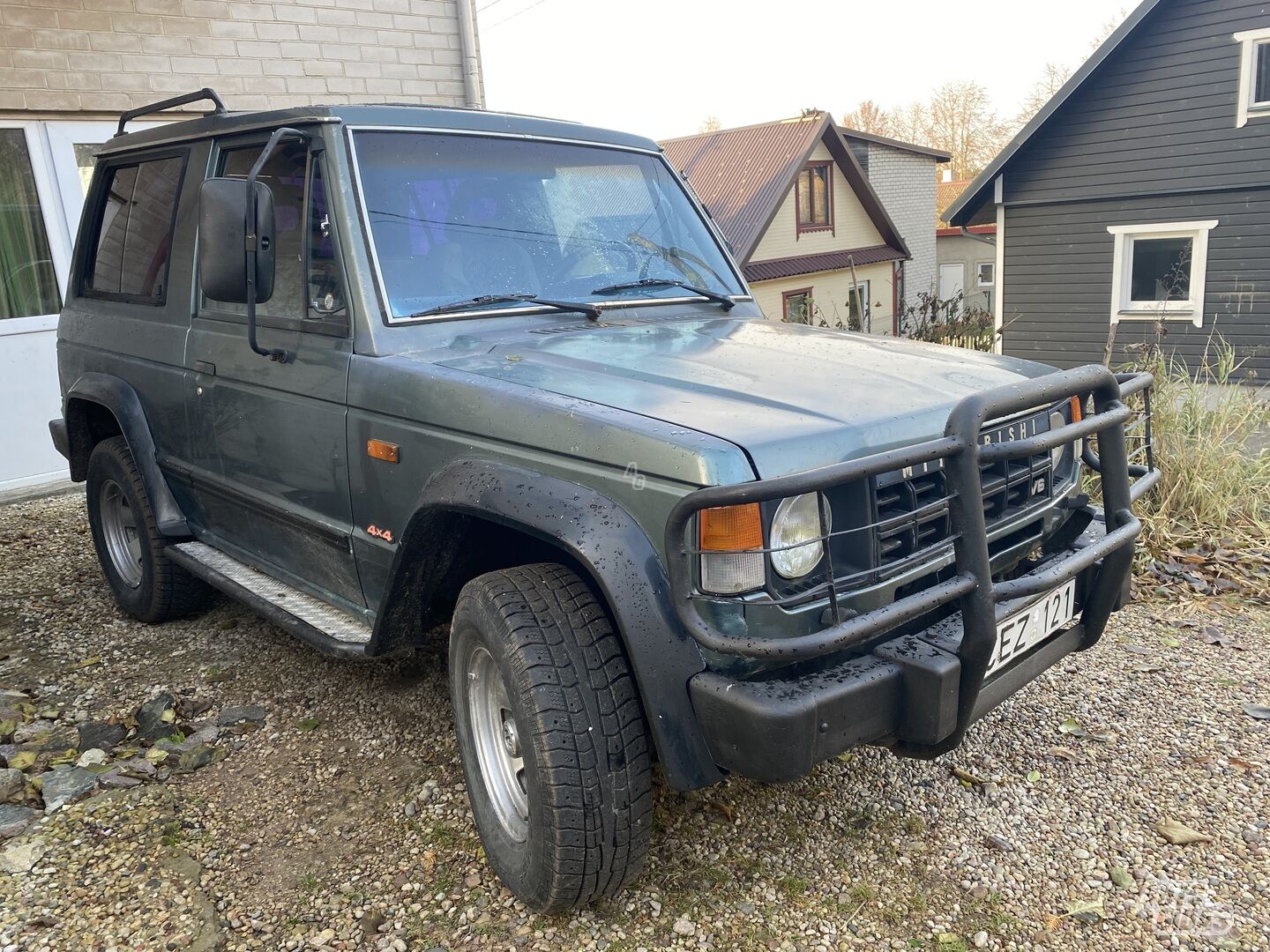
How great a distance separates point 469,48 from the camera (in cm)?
871

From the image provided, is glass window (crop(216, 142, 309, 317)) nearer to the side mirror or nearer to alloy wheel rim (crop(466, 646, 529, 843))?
the side mirror

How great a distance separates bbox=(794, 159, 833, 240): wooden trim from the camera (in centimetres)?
2531

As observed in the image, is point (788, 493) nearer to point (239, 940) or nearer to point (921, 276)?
point (239, 940)

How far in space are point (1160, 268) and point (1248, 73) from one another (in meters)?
3.11

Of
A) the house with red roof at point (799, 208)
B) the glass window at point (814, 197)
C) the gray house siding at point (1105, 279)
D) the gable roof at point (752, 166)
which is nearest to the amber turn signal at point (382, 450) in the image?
the gray house siding at point (1105, 279)

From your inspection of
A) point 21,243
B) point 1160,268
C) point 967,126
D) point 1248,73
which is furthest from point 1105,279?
point 967,126

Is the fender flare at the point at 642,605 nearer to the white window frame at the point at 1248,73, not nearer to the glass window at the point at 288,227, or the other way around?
the glass window at the point at 288,227

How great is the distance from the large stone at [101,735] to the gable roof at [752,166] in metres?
19.5

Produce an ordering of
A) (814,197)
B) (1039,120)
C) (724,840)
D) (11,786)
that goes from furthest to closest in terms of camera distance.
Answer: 1. (814,197)
2. (1039,120)
3. (11,786)
4. (724,840)

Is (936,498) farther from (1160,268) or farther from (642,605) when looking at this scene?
(1160,268)

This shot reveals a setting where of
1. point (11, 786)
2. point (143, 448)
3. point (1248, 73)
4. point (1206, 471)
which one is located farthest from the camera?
point (1248, 73)

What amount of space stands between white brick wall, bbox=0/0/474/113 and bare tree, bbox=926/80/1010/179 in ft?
153

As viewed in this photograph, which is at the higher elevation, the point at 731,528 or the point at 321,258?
the point at 321,258

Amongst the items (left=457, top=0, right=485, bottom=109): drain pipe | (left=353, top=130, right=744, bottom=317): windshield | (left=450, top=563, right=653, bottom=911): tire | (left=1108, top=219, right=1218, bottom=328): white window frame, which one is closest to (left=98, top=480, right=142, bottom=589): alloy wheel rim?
(left=353, top=130, right=744, bottom=317): windshield
